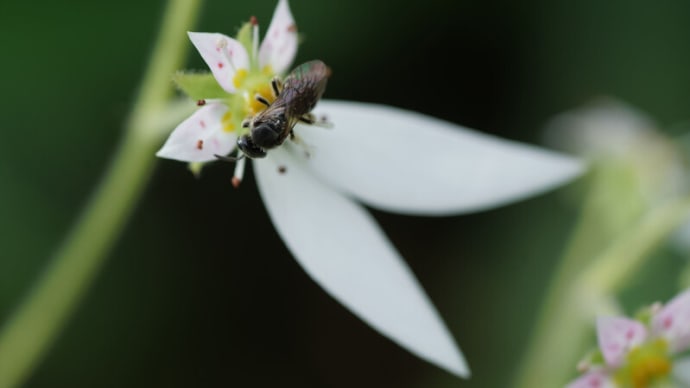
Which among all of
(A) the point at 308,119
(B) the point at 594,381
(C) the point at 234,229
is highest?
(C) the point at 234,229

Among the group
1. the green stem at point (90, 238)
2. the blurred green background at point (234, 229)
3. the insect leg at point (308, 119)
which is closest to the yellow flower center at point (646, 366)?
the insect leg at point (308, 119)

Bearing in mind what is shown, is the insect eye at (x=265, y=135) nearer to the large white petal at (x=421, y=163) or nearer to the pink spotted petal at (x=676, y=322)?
the large white petal at (x=421, y=163)

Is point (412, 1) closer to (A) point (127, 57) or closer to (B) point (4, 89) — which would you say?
(A) point (127, 57)

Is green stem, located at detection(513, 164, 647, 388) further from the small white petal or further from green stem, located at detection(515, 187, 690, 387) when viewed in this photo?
the small white petal

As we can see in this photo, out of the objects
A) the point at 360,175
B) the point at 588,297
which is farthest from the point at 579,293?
the point at 360,175

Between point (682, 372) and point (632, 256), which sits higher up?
point (632, 256)

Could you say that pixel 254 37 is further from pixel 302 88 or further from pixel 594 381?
pixel 594 381

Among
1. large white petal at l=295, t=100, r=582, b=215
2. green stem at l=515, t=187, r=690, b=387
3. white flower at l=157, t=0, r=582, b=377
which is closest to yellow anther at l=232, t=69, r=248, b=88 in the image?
white flower at l=157, t=0, r=582, b=377
